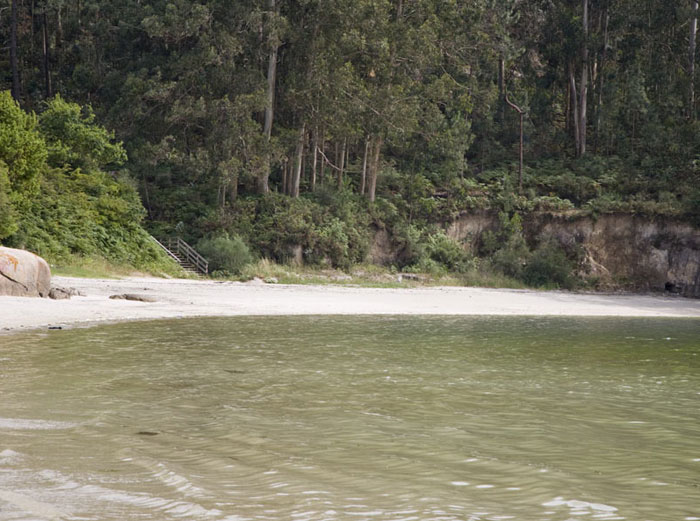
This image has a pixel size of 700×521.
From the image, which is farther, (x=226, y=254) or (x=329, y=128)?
(x=329, y=128)

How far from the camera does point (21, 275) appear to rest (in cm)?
1919

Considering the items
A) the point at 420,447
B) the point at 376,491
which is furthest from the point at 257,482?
the point at 420,447

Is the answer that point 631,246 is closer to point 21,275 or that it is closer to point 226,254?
point 226,254

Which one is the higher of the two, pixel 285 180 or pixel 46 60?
pixel 46 60

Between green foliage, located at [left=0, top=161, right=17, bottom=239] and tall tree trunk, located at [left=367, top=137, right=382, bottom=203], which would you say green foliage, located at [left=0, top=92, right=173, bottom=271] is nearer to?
green foliage, located at [left=0, top=161, right=17, bottom=239]

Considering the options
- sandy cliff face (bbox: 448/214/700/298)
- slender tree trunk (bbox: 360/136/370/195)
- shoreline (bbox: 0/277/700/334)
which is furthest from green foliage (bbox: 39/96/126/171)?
sandy cliff face (bbox: 448/214/700/298)

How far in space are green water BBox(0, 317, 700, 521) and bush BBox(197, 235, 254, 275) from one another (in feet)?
67.1

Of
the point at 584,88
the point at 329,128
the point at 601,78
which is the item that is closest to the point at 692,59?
the point at 601,78

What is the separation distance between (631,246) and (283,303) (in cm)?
2588

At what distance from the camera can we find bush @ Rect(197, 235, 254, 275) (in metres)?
34.4

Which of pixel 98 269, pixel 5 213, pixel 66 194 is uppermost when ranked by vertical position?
pixel 66 194

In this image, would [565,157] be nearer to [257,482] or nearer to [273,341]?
[273,341]

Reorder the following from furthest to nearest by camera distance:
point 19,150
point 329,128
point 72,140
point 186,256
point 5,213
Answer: point 329,128, point 186,256, point 72,140, point 19,150, point 5,213

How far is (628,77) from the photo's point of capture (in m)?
50.6
